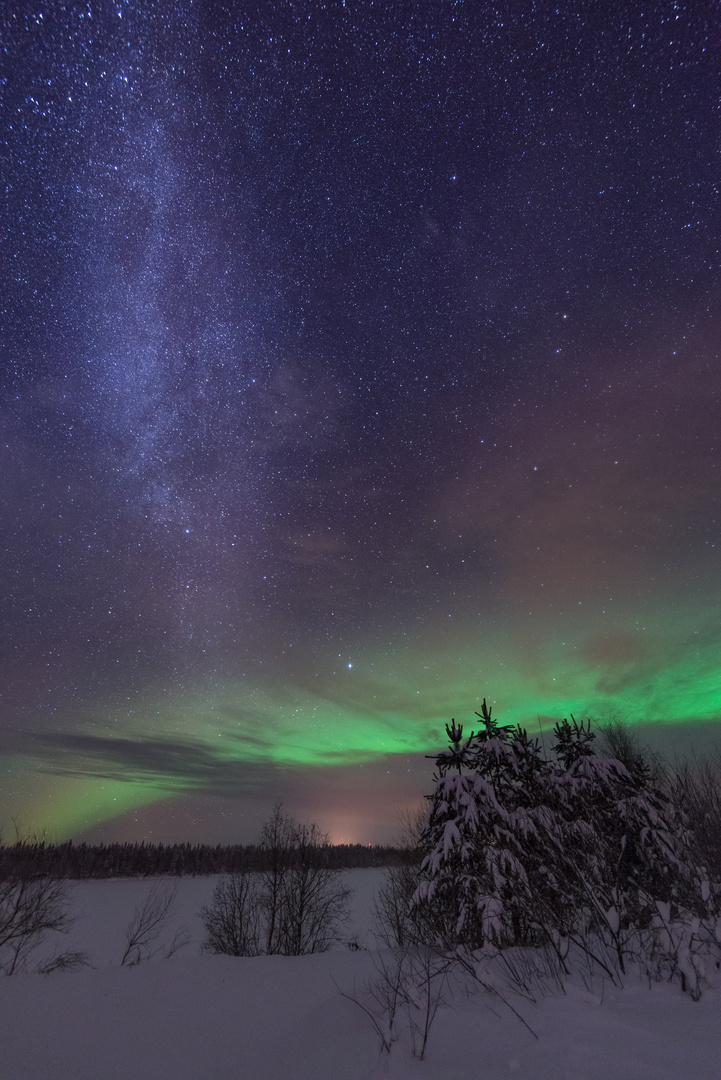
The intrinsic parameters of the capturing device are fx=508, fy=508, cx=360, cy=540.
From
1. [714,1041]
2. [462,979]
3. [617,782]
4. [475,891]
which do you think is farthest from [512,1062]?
[617,782]

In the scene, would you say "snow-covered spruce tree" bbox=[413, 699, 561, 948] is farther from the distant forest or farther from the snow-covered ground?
the distant forest

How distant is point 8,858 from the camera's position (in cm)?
3550

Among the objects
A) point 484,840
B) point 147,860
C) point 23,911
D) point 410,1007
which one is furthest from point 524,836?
point 147,860

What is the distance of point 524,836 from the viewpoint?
14.3 metres

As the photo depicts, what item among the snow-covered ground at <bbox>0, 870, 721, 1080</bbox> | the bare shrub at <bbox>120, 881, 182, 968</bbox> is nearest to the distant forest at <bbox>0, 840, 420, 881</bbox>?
the bare shrub at <bbox>120, 881, 182, 968</bbox>

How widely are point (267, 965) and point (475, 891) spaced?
1079 cm

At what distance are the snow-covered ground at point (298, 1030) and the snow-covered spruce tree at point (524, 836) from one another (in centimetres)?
386

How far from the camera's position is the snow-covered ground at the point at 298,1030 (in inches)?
220

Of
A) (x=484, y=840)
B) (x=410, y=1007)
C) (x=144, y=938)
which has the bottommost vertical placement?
(x=144, y=938)

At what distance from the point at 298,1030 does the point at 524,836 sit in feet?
23.5

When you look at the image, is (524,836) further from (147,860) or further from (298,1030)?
(147,860)

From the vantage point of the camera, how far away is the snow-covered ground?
5590 mm

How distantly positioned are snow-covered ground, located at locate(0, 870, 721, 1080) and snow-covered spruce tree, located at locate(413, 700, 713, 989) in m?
3.86

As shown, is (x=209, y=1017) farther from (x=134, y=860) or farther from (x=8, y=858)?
(x=134, y=860)
